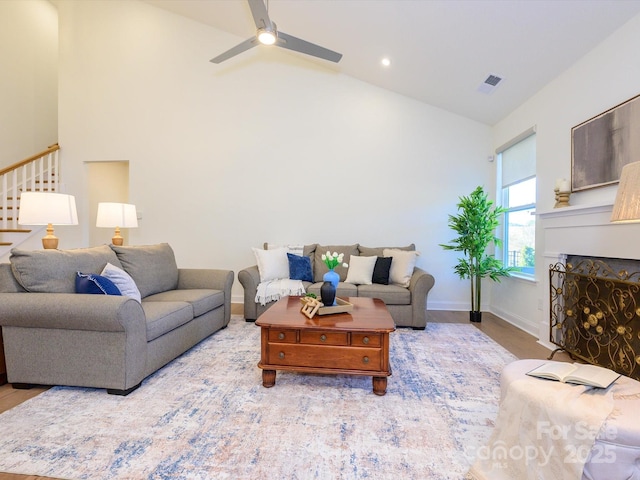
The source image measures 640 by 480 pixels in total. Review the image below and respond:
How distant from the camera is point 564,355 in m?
2.94

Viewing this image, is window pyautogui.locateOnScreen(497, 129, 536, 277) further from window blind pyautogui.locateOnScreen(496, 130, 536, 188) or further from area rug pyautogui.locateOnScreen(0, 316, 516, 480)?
area rug pyautogui.locateOnScreen(0, 316, 516, 480)

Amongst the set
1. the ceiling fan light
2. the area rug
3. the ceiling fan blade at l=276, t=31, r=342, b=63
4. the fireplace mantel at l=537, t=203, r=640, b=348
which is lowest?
the area rug

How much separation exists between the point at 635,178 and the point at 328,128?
3958mm

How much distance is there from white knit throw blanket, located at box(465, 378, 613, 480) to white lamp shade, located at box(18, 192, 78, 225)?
3.65 meters

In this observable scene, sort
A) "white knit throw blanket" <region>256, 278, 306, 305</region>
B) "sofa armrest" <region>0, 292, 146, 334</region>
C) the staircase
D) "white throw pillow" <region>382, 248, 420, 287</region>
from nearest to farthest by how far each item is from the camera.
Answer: "sofa armrest" <region>0, 292, 146, 334</region> → "white knit throw blanket" <region>256, 278, 306, 305</region> → "white throw pillow" <region>382, 248, 420, 287</region> → the staircase

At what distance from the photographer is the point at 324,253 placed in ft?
14.6

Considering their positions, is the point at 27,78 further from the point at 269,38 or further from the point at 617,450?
the point at 617,450

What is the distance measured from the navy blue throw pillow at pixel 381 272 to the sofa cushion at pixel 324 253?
1.36 feet

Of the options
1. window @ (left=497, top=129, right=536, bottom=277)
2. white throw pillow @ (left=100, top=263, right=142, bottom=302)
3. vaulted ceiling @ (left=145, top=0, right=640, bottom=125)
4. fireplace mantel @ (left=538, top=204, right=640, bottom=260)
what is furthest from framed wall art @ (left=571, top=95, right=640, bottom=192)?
white throw pillow @ (left=100, top=263, right=142, bottom=302)

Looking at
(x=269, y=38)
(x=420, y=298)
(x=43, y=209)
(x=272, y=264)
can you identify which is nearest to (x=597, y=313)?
(x=420, y=298)

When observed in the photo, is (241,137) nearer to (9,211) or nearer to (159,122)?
(159,122)

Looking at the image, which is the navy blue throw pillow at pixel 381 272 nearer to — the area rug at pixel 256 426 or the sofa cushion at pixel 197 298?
the area rug at pixel 256 426

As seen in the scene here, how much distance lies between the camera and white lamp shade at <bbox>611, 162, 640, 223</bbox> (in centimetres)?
150

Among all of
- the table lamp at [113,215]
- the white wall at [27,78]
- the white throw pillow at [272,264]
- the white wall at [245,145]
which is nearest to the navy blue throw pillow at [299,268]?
the white throw pillow at [272,264]
